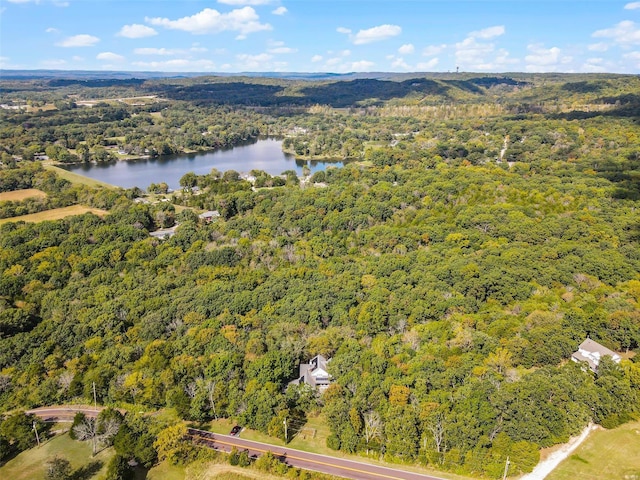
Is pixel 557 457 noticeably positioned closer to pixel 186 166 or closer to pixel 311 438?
pixel 311 438

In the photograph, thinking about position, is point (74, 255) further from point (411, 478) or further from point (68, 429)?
point (411, 478)

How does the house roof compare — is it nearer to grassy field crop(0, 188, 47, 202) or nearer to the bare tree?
the bare tree

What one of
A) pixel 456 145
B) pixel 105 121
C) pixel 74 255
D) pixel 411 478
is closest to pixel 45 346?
pixel 74 255

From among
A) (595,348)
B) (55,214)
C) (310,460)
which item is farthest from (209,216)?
(595,348)

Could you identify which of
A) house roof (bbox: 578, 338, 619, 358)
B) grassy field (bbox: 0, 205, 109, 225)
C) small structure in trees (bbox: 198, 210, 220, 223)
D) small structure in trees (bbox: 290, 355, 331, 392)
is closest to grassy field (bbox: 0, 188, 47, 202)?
grassy field (bbox: 0, 205, 109, 225)

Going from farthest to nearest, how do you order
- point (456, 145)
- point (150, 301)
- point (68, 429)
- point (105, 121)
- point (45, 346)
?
point (105, 121) → point (456, 145) → point (150, 301) → point (45, 346) → point (68, 429)

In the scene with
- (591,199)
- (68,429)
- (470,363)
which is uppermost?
(591,199)
